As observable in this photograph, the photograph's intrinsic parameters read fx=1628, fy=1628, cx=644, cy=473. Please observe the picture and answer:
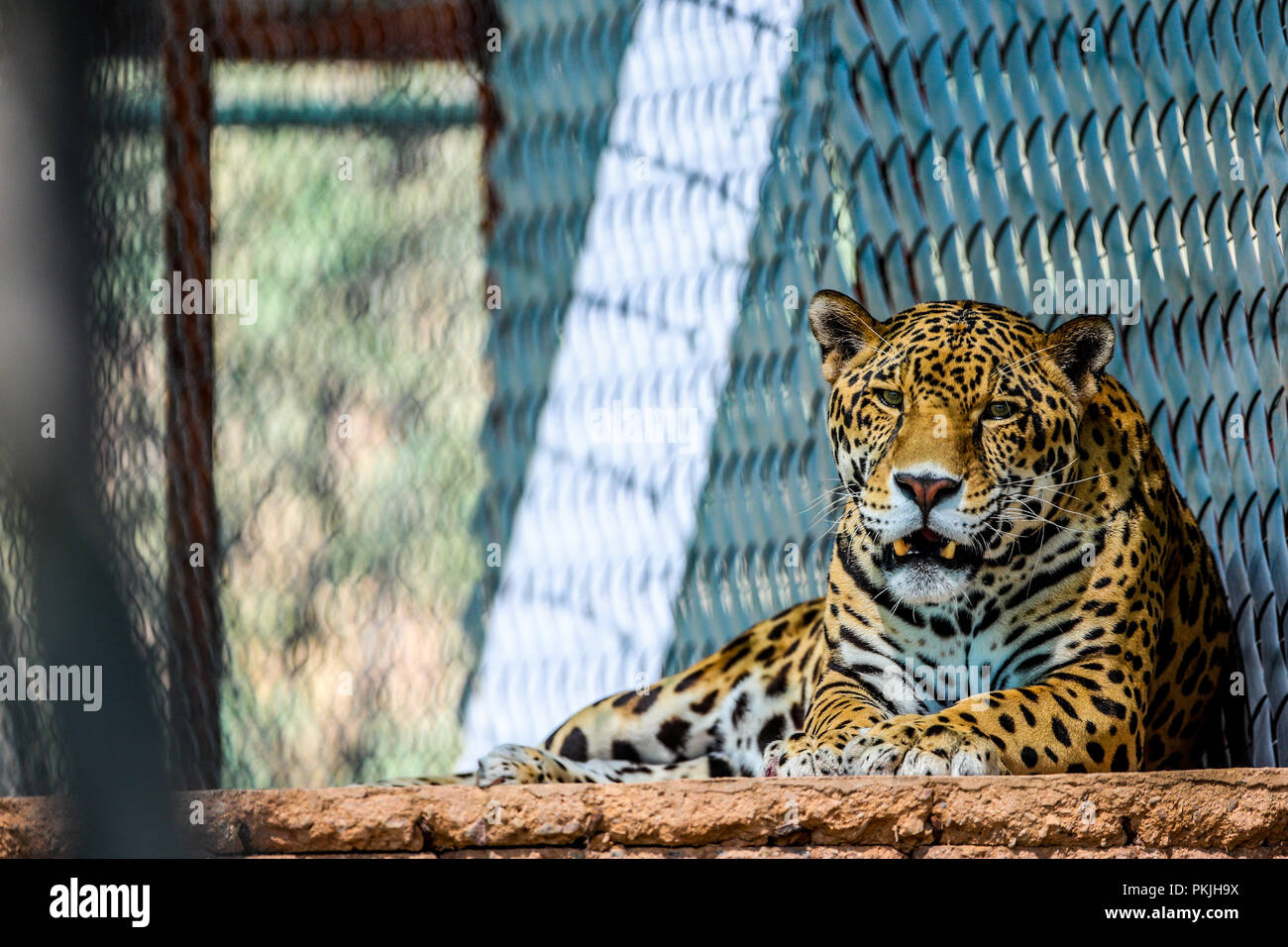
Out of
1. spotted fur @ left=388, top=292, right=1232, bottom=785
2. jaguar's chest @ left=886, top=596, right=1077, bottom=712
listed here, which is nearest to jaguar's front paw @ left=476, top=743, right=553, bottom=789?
spotted fur @ left=388, top=292, right=1232, bottom=785

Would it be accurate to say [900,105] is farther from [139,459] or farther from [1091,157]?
[139,459]

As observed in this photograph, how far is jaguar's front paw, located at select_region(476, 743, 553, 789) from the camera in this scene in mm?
4133

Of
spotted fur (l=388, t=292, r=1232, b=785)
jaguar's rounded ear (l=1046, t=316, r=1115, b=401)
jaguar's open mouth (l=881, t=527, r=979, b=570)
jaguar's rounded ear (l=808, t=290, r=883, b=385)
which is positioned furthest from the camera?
jaguar's rounded ear (l=808, t=290, r=883, b=385)

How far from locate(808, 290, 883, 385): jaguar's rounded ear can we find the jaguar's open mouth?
0.54m

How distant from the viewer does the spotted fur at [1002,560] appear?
12.3 ft

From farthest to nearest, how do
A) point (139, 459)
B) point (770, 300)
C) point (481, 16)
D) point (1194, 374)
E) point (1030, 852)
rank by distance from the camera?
point (481, 16) < point (770, 300) < point (1194, 374) < point (139, 459) < point (1030, 852)

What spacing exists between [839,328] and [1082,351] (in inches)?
23.8

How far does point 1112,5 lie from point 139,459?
2.73 m

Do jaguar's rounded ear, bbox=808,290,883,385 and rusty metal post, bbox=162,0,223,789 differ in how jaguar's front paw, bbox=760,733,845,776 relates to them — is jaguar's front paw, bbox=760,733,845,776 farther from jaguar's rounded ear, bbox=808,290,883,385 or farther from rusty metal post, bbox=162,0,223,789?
rusty metal post, bbox=162,0,223,789

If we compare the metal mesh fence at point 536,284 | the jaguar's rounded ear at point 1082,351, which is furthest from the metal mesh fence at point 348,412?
the jaguar's rounded ear at point 1082,351

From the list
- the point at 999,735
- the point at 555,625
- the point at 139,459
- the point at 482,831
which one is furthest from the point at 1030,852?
the point at 139,459

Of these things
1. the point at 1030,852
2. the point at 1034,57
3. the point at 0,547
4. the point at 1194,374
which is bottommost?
the point at 1030,852

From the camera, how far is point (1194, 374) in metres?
4.23

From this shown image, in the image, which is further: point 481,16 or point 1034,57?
point 481,16
